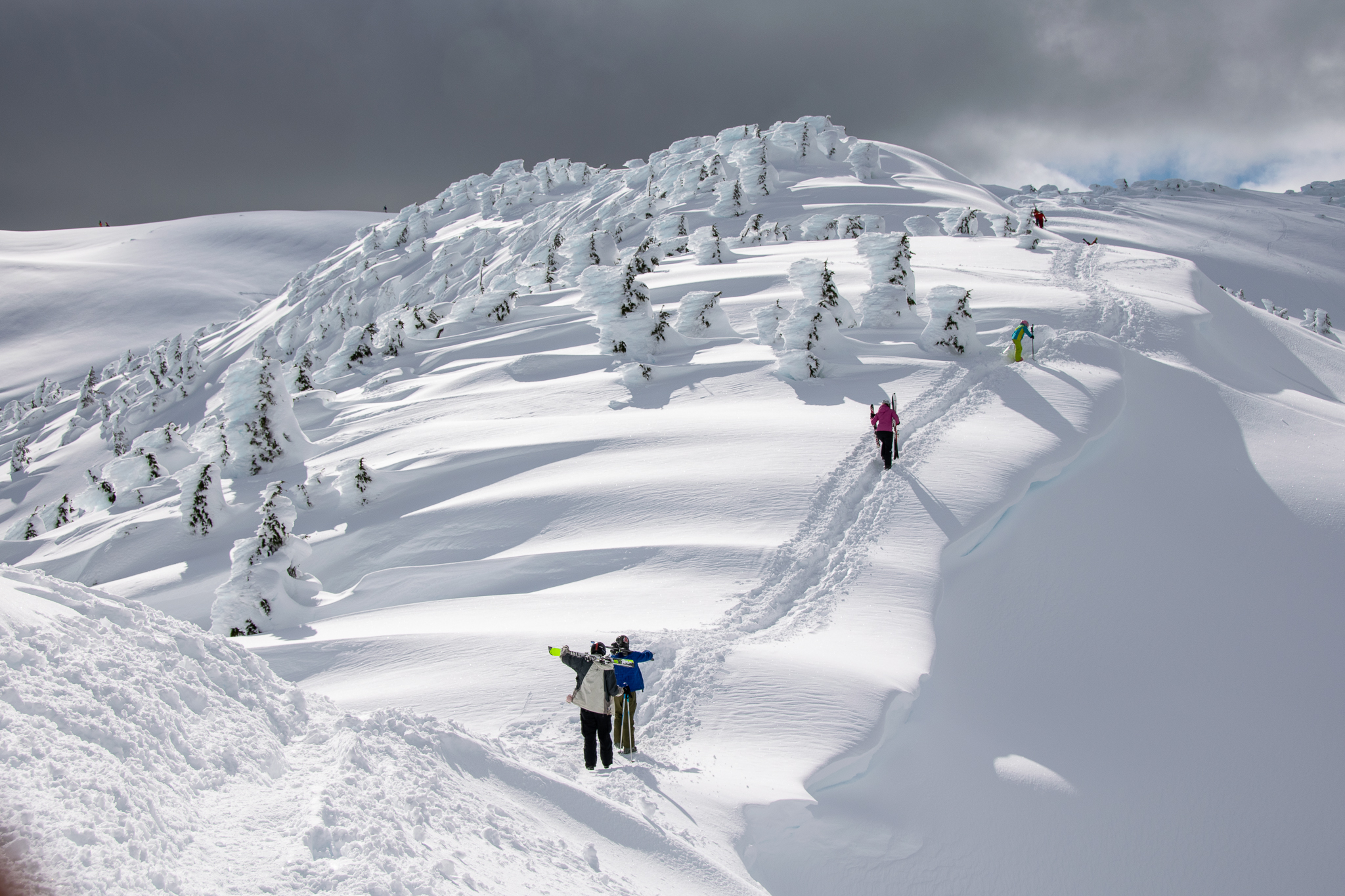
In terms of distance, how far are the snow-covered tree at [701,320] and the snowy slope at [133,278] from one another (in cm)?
5850

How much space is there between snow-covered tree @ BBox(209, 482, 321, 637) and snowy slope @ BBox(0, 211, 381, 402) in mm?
59867

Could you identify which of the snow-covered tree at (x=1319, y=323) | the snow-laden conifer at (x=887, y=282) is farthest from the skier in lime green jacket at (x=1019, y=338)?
the snow-covered tree at (x=1319, y=323)

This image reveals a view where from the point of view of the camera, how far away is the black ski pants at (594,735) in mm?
5488

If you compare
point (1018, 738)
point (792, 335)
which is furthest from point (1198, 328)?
point (1018, 738)

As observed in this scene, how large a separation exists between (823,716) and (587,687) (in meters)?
1.96

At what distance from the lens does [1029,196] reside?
7225 cm

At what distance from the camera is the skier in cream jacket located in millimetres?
5398

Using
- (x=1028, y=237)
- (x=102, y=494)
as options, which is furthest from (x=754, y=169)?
(x=102, y=494)

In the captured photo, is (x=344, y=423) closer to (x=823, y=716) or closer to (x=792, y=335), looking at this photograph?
(x=792, y=335)

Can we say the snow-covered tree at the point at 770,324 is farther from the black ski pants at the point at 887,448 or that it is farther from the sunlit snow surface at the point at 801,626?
the black ski pants at the point at 887,448

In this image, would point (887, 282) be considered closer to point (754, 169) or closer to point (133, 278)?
point (754, 169)

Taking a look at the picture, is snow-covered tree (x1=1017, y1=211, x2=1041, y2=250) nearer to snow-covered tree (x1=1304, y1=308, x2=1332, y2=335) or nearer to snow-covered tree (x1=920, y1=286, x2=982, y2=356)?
snow-covered tree (x1=920, y1=286, x2=982, y2=356)

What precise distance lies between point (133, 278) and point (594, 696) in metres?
85.0

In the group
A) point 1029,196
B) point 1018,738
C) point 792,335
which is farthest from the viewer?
point 1029,196
